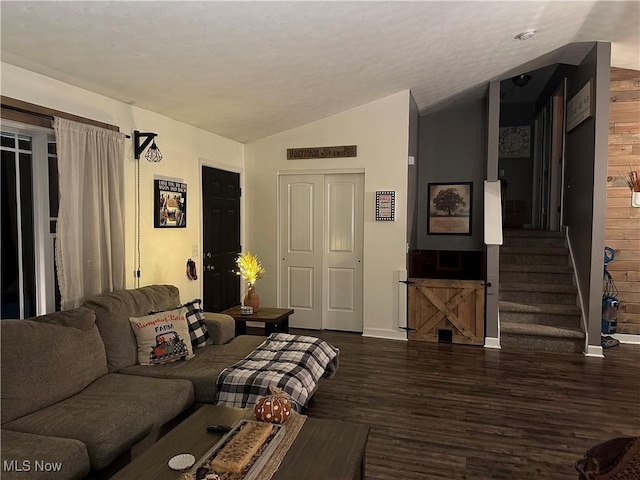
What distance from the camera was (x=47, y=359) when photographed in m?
2.39

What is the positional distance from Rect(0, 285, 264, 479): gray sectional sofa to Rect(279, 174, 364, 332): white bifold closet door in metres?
2.54

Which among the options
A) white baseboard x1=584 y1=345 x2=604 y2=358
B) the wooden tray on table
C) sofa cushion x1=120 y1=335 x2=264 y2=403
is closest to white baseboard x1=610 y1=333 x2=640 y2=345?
white baseboard x1=584 y1=345 x2=604 y2=358

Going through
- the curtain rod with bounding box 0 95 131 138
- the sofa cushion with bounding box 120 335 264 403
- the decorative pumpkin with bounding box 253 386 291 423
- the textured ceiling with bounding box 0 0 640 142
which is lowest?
the sofa cushion with bounding box 120 335 264 403

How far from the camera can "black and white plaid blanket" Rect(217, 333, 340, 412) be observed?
2.70 metres

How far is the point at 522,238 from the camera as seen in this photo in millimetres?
6441

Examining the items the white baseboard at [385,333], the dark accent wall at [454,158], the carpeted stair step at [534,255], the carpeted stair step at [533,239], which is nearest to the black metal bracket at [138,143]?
the white baseboard at [385,333]

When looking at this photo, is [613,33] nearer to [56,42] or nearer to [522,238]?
[522,238]

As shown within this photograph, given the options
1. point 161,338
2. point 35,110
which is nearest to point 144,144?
point 35,110

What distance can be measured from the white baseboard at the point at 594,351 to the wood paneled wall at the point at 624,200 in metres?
0.88

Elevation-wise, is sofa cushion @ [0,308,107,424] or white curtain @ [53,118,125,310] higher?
white curtain @ [53,118,125,310]

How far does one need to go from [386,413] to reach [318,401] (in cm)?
54

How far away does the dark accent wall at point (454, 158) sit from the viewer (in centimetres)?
672

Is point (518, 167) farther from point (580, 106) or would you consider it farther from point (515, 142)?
point (580, 106)

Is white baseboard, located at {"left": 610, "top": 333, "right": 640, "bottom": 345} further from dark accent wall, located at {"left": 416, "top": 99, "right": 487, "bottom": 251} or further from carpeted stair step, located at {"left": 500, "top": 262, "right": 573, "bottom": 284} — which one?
dark accent wall, located at {"left": 416, "top": 99, "right": 487, "bottom": 251}
